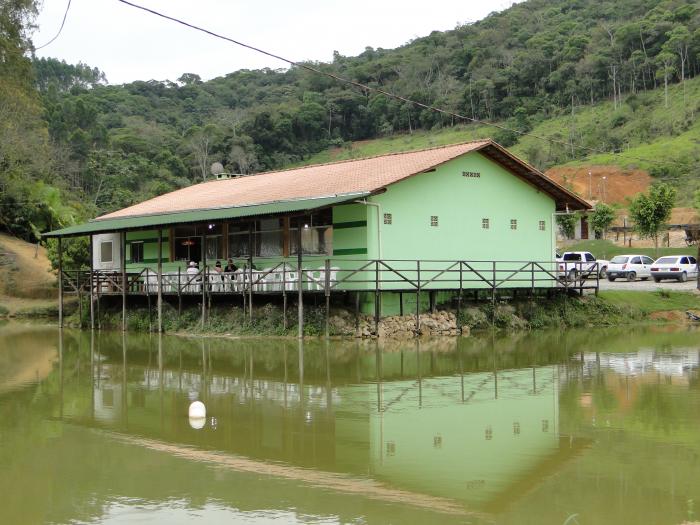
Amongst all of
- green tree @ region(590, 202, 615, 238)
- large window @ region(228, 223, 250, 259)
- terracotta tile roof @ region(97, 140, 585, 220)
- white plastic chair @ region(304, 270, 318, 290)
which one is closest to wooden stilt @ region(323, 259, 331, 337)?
white plastic chair @ region(304, 270, 318, 290)

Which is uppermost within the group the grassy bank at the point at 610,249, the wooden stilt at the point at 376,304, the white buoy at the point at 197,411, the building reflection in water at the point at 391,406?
the grassy bank at the point at 610,249

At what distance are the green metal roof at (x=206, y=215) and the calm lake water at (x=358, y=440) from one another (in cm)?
593

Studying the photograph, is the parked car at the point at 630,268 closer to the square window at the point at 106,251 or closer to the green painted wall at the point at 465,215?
the green painted wall at the point at 465,215

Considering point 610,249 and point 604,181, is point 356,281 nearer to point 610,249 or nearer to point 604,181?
point 610,249

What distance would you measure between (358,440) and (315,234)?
57.4 ft

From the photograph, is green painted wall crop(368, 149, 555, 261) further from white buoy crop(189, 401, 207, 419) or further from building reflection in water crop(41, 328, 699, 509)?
white buoy crop(189, 401, 207, 419)

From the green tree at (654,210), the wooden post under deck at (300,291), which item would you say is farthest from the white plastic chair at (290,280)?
the green tree at (654,210)

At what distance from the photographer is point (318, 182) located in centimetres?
3031

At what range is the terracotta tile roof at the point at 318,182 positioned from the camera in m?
27.5

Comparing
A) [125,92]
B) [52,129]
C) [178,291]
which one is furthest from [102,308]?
[125,92]

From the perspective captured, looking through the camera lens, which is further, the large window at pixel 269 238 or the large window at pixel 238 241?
the large window at pixel 238 241

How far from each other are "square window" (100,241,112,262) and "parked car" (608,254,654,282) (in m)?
23.9

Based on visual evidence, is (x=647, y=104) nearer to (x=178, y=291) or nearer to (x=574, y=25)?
(x=574, y=25)

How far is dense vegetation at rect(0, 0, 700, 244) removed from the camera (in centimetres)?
7119
